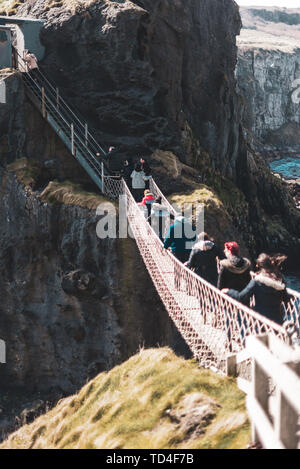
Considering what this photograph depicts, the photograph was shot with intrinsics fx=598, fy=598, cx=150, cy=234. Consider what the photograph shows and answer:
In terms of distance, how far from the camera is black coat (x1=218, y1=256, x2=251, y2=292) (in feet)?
30.2

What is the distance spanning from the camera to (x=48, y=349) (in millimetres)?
21141

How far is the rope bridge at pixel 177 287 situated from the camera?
28.7ft

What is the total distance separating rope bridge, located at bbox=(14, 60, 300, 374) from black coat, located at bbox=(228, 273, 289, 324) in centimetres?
19

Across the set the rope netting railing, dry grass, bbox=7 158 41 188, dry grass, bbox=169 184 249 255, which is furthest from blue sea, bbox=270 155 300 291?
the rope netting railing

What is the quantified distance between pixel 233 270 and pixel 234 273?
8cm

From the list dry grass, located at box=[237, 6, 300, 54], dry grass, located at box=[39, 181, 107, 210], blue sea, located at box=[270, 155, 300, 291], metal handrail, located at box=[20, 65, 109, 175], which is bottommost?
blue sea, located at box=[270, 155, 300, 291]

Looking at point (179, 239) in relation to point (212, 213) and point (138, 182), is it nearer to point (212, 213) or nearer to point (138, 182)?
point (138, 182)

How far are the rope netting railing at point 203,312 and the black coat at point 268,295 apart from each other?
200 millimetres

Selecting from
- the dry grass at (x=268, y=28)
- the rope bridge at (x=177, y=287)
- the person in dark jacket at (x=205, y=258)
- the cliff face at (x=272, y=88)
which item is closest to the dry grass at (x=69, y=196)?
the rope bridge at (x=177, y=287)

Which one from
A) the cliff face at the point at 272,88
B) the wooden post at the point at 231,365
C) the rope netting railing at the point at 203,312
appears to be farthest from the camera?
the cliff face at the point at 272,88

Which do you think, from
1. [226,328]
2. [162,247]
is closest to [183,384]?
[226,328]

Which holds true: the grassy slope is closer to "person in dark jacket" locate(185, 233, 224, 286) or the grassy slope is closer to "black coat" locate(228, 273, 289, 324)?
"black coat" locate(228, 273, 289, 324)

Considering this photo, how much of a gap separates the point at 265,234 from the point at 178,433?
27.2 m

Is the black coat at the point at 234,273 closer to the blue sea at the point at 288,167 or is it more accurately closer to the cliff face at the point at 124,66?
the cliff face at the point at 124,66
